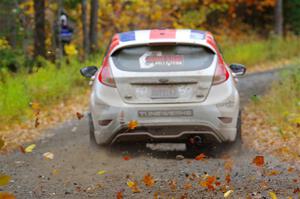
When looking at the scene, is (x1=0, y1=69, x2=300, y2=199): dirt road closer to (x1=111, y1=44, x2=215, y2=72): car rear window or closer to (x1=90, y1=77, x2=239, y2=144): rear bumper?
(x1=90, y1=77, x2=239, y2=144): rear bumper

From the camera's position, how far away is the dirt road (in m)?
6.98

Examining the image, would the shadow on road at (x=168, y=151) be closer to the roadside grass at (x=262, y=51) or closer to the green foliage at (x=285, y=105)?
the green foliage at (x=285, y=105)

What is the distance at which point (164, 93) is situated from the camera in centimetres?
887

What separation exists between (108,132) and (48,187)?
1.82m

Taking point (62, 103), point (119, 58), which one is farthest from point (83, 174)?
point (62, 103)

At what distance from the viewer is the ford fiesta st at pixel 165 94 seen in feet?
29.0

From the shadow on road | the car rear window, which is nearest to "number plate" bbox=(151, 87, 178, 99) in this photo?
the car rear window

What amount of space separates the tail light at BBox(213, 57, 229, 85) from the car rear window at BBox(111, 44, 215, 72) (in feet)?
0.39


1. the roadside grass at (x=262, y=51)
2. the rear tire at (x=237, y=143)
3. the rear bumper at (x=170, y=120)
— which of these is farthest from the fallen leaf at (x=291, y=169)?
the roadside grass at (x=262, y=51)

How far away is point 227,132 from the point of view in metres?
9.09

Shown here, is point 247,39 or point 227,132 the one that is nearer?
point 227,132

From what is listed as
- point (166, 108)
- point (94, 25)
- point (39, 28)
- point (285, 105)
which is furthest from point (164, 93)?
point (94, 25)

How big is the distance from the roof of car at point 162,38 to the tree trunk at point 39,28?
11.3 metres

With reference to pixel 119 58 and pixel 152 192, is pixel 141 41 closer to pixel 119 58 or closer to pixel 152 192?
pixel 119 58
